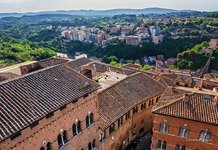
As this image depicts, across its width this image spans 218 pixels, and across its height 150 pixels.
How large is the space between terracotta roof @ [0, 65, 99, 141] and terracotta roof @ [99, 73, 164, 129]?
22.6 feet

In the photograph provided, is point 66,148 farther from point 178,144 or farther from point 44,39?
point 44,39

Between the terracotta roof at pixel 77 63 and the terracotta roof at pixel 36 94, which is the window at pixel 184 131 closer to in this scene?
the terracotta roof at pixel 36 94

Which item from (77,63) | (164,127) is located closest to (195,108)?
(164,127)

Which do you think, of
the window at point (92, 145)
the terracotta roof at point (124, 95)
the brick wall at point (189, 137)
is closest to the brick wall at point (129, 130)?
the terracotta roof at point (124, 95)

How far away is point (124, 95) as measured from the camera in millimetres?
37625

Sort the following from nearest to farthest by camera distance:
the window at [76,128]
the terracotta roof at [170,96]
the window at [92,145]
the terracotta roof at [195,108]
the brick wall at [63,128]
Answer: the brick wall at [63,128] < the window at [76,128] < the window at [92,145] < the terracotta roof at [195,108] < the terracotta roof at [170,96]

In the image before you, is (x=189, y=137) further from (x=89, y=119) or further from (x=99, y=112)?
(x=89, y=119)

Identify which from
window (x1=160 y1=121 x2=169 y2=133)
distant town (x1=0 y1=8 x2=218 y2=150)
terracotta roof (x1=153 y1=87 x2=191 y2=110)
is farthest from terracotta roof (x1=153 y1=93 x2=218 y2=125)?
window (x1=160 y1=121 x2=169 y2=133)

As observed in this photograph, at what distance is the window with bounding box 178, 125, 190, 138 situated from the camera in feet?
99.9

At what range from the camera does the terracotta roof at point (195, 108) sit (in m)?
29.1

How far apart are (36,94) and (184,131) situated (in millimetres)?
19581

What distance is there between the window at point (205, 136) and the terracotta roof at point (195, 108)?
1.70m

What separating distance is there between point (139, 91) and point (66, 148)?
19508 millimetres

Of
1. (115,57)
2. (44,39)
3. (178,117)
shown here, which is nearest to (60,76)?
(178,117)
